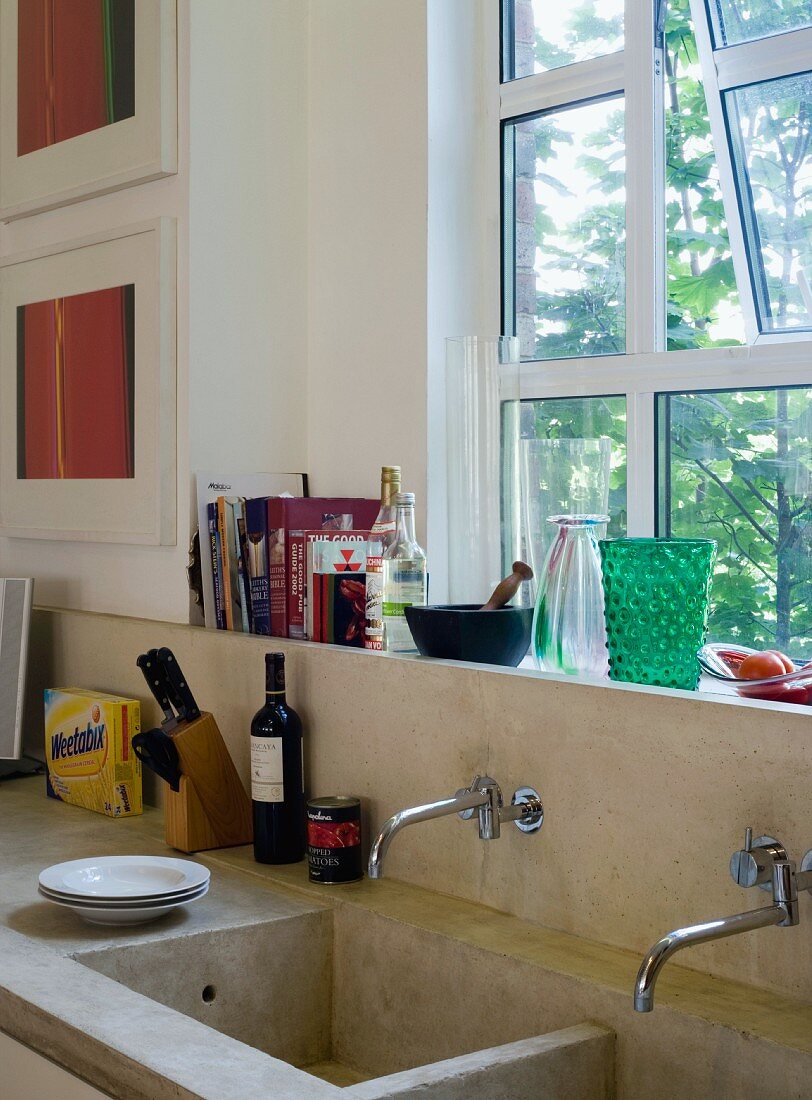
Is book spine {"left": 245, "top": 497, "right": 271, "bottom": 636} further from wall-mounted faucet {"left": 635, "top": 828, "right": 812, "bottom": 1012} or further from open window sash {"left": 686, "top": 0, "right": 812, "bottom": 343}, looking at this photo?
wall-mounted faucet {"left": 635, "top": 828, "right": 812, "bottom": 1012}

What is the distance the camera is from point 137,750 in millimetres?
1706

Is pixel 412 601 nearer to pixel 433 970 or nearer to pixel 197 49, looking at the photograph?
pixel 433 970

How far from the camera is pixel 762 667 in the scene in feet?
4.46

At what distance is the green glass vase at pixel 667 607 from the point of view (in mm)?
1384

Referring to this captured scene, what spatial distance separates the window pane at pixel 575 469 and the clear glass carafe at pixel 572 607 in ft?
0.63

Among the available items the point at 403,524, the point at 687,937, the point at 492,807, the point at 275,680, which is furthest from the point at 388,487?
the point at 687,937

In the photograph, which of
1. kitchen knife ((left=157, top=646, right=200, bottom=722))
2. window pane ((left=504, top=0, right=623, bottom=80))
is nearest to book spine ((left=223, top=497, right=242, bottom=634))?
kitchen knife ((left=157, top=646, right=200, bottom=722))

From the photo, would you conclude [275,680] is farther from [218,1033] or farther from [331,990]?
Result: [218,1033]

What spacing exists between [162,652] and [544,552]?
542 mm

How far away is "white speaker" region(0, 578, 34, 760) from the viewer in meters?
2.10

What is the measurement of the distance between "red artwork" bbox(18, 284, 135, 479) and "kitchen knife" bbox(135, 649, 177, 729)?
461mm

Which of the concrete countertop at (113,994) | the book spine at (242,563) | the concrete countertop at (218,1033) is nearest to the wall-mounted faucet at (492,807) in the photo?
the concrete countertop at (218,1033)

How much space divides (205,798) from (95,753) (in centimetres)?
30

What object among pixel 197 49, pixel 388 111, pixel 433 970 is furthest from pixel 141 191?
pixel 433 970
